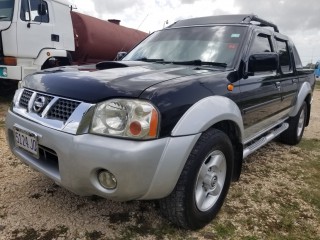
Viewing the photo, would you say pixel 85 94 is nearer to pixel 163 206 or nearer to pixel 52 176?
pixel 52 176

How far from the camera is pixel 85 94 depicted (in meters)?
2.18

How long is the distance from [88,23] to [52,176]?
23.0 feet

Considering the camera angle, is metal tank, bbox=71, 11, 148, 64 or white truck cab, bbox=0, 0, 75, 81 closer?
white truck cab, bbox=0, 0, 75, 81

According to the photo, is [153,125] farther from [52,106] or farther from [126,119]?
[52,106]

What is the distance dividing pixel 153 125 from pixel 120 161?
299 mm

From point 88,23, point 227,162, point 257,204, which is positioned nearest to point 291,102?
point 257,204

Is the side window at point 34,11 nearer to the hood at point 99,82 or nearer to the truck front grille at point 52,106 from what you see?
the hood at point 99,82

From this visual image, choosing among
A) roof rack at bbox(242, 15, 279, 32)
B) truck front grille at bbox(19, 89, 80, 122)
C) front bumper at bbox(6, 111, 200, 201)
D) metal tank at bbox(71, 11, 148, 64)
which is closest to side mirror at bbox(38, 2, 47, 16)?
metal tank at bbox(71, 11, 148, 64)

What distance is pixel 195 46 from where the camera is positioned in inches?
134

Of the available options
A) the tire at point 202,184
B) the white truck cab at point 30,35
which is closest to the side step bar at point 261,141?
the tire at point 202,184

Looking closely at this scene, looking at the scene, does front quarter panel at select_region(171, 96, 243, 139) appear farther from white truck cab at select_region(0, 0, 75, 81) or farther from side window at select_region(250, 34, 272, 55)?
white truck cab at select_region(0, 0, 75, 81)

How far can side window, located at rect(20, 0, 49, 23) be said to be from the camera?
665 cm

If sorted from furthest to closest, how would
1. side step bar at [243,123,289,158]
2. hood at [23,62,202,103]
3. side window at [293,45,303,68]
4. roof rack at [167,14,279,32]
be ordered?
side window at [293,45,303,68] → roof rack at [167,14,279,32] → side step bar at [243,123,289,158] → hood at [23,62,202,103]

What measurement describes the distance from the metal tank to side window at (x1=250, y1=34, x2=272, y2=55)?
18.0 ft
